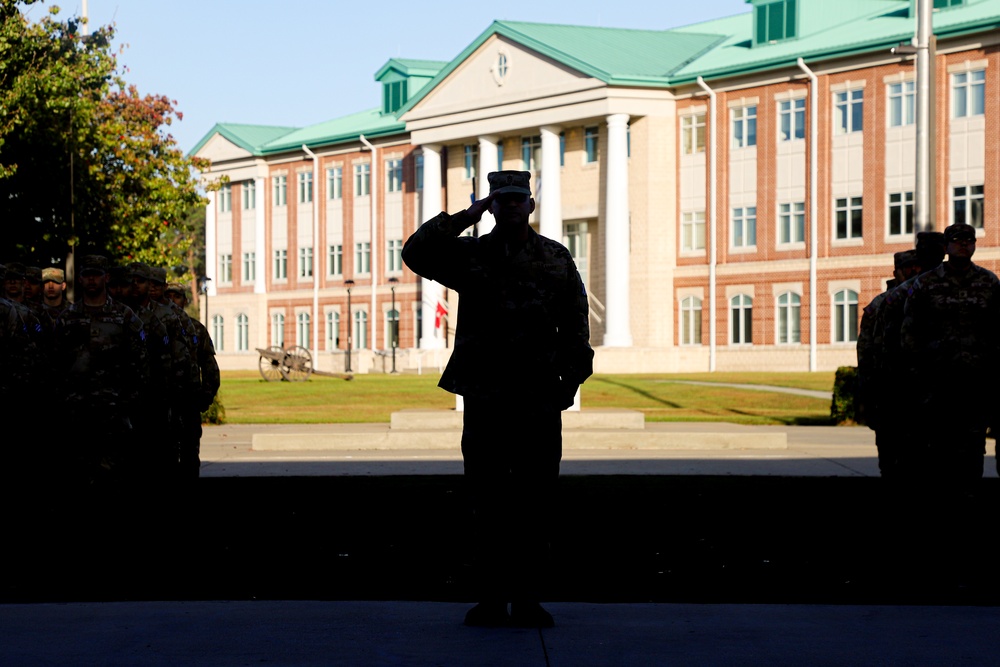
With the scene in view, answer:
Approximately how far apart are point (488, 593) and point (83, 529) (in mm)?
4969

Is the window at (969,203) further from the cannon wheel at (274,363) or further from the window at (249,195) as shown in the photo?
the window at (249,195)

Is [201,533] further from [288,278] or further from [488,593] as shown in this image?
[288,278]

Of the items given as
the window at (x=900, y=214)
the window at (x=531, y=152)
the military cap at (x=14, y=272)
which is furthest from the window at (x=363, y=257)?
the military cap at (x=14, y=272)

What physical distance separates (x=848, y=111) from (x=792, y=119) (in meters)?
2.45

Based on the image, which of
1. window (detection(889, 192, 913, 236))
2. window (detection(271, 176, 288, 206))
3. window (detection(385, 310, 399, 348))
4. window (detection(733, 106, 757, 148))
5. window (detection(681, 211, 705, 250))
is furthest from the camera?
window (detection(271, 176, 288, 206))

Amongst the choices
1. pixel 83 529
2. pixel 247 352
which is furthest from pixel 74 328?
pixel 247 352

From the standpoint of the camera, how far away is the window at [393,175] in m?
73.8

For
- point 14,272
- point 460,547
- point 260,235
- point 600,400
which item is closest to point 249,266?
point 260,235

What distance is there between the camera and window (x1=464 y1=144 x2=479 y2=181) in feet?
230

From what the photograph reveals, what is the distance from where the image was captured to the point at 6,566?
9.44 metres

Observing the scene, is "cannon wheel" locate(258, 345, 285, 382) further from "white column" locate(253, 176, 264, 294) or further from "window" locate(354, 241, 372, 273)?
"white column" locate(253, 176, 264, 294)

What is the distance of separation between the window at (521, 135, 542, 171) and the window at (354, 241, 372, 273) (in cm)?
1054

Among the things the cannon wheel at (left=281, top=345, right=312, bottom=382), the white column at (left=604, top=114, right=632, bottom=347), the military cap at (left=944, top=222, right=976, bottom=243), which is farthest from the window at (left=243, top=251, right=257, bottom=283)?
the military cap at (left=944, top=222, right=976, bottom=243)

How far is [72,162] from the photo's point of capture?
3189 cm
